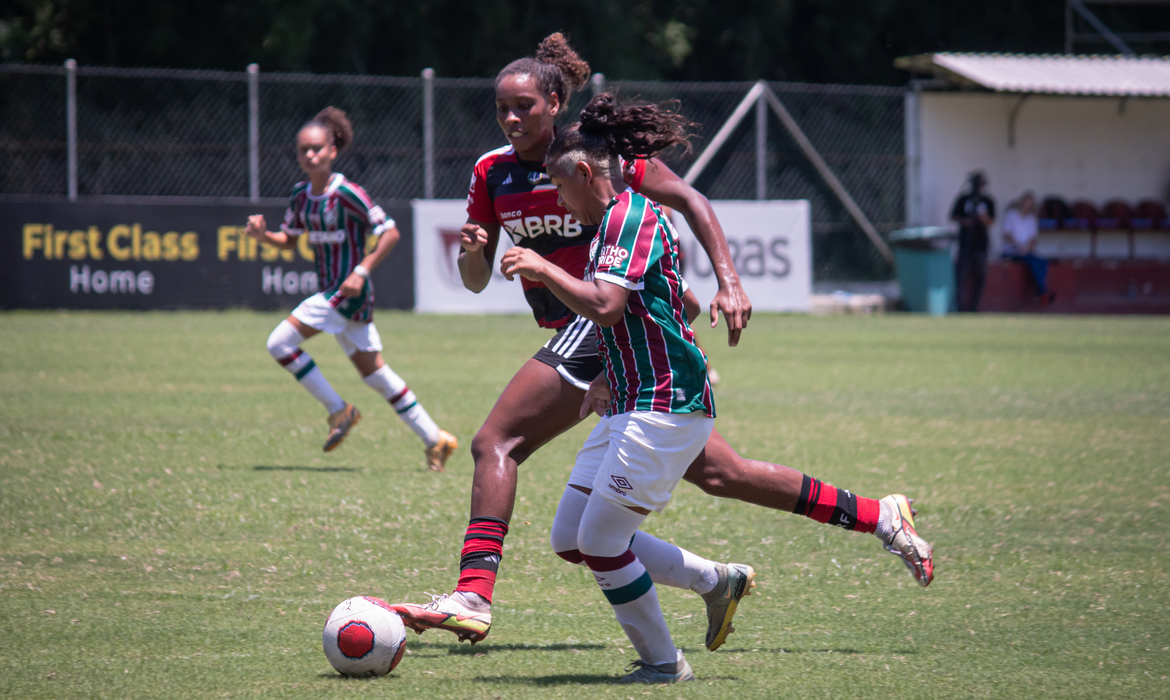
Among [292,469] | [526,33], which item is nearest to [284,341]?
[292,469]

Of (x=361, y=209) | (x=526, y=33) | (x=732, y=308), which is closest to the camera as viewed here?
(x=732, y=308)

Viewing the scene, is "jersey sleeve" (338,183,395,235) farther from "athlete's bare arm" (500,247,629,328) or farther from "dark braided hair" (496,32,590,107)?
"athlete's bare arm" (500,247,629,328)

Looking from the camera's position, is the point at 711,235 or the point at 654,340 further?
the point at 711,235

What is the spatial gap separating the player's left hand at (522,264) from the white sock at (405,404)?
397 centimetres

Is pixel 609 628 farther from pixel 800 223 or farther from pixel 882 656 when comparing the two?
pixel 800 223

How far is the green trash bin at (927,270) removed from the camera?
2069 cm

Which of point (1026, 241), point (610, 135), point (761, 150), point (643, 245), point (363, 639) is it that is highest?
point (761, 150)

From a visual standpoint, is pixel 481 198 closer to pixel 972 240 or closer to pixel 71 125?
pixel 71 125

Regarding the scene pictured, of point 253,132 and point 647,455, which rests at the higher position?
point 253,132

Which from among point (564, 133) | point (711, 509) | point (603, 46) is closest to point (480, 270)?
point (564, 133)

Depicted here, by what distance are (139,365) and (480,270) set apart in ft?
27.9

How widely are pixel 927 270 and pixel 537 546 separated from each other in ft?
53.2

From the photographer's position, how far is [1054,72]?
2430 centimetres

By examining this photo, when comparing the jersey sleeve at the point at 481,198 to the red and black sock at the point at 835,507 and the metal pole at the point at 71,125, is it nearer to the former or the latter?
the red and black sock at the point at 835,507
